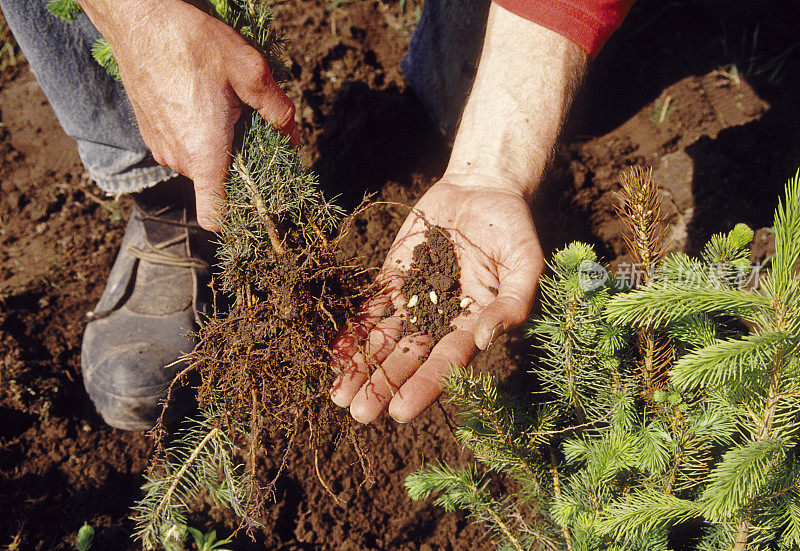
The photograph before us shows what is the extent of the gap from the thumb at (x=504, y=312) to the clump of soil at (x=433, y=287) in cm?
23

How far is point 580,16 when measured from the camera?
202 cm

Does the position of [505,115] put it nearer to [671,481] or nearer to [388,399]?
[388,399]

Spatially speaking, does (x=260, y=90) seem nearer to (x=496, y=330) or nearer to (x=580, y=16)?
(x=496, y=330)

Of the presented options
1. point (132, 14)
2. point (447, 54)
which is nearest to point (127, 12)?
point (132, 14)

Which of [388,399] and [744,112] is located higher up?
[744,112]

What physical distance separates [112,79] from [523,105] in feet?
6.43

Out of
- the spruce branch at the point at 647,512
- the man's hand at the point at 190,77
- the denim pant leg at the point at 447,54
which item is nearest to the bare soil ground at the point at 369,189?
the denim pant leg at the point at 447,54

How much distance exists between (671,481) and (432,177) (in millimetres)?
2028

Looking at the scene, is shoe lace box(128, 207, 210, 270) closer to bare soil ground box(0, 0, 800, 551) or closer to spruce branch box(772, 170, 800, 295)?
bare soil ground box(0, 0, 800, 551)

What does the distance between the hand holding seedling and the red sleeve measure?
4cm

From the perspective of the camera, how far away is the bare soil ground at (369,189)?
89.5 inches

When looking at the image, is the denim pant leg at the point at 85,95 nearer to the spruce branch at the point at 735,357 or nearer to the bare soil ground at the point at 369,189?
the bare soil ground at the point at 369,189

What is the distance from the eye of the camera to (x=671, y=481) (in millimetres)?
1411

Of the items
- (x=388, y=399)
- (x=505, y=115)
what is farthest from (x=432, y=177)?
(x=388, y=399)
